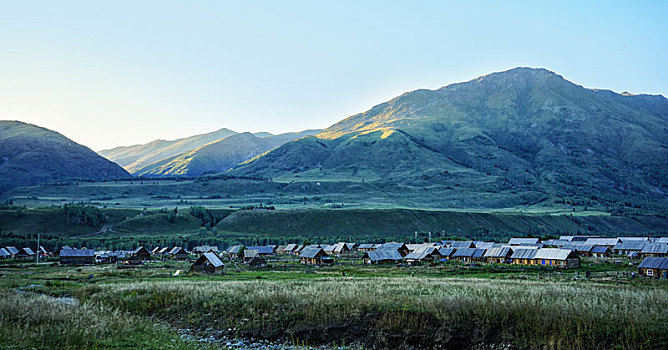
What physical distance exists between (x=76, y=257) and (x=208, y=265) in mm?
33336

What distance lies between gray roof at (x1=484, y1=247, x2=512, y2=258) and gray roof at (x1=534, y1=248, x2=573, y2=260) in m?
4.88

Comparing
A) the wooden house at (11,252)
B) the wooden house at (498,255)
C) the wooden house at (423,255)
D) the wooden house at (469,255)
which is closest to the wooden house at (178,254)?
the wooden house at (11,252)

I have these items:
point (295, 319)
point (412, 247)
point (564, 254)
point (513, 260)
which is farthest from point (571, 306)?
point (412, 247)

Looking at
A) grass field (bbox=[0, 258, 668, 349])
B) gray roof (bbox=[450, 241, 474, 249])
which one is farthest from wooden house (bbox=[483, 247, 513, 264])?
grass field (bbox=[0, 258, 668, 349])

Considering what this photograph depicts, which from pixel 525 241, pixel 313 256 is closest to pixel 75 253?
pixel 313 256

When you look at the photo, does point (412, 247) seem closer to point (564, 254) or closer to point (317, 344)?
point (564, 254)

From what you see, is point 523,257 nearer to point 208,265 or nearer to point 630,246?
point 630,246

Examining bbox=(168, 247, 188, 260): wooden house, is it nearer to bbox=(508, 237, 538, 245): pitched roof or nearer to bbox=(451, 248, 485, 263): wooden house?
bbox=(451, 248, 485, 263): wooden house

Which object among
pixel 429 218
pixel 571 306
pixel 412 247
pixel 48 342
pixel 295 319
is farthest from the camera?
pixel 429 218

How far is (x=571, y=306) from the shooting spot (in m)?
22.7

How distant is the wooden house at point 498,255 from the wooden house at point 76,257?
6438cm

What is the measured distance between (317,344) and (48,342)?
445 inches

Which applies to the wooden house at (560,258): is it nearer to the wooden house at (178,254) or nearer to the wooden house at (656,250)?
the wooden house at (656,250)

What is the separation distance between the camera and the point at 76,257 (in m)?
77.4
